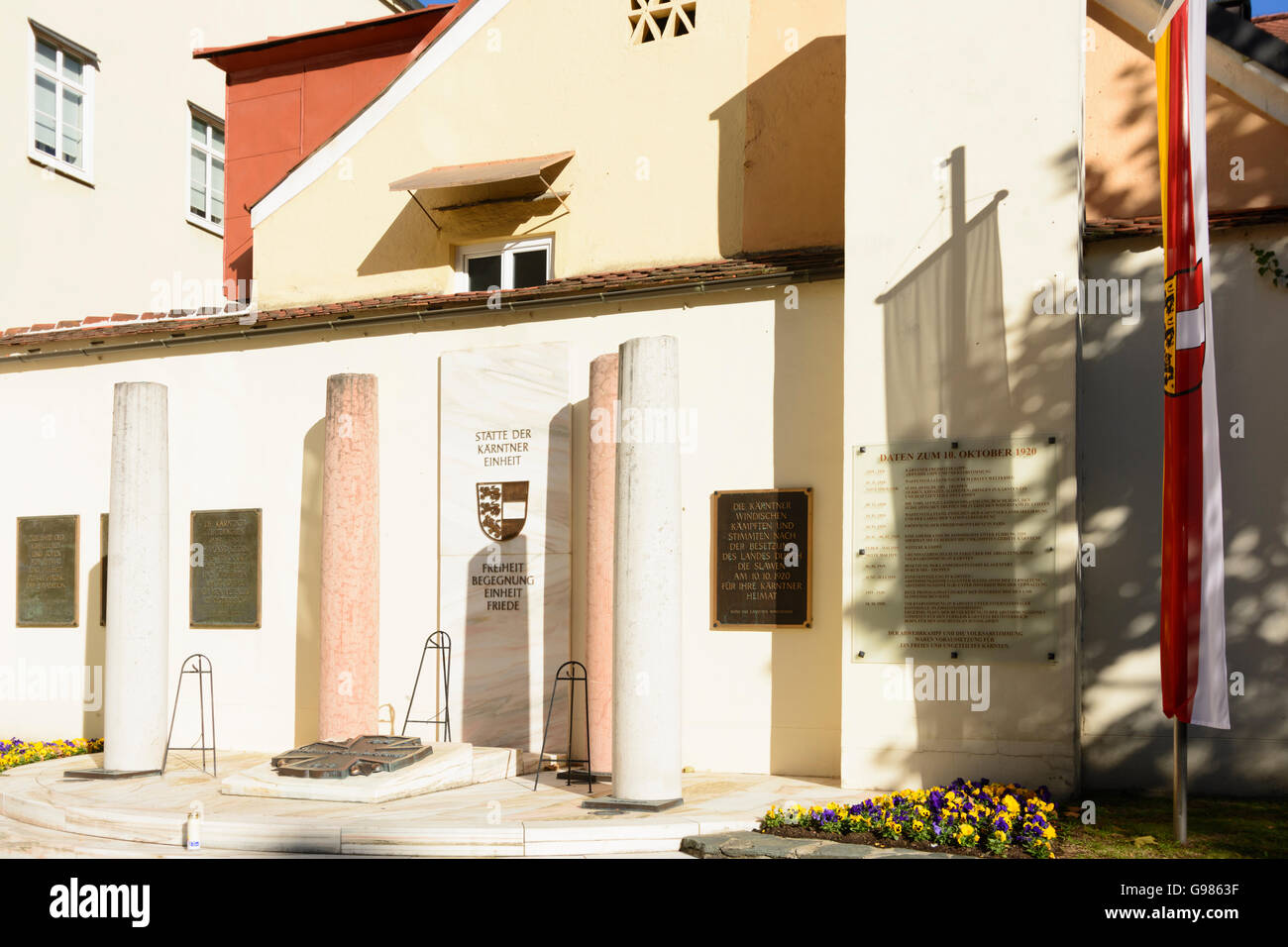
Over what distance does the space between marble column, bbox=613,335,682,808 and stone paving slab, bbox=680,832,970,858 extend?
0.95m

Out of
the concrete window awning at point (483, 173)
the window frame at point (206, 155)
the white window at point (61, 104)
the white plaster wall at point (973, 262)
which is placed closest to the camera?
the white plaster wall at point (973, 262)

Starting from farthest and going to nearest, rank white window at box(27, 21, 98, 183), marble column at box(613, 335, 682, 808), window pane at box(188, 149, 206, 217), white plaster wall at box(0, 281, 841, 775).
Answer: window pane at box(188, 149, 206, 217) → white window at box(27, 21, 98, 183) → white plaster wall at box(0, 281, 841, 775) → marble column at box(613, 335, 682, 808)

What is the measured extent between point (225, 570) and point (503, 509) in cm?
309

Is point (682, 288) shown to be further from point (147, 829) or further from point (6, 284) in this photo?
point (6, 284)

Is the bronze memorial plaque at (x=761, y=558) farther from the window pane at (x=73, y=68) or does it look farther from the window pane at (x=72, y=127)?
the window pane at (x=73, y=68)

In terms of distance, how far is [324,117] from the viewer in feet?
54.1

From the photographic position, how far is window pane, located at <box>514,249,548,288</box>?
42.2 ft

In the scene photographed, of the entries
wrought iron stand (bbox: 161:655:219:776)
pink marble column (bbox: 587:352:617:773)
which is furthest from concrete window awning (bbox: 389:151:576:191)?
wrought iron stand (bbox: 161:655:219:776)

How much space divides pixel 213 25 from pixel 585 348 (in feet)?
40.6

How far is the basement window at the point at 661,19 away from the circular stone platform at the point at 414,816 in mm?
7075

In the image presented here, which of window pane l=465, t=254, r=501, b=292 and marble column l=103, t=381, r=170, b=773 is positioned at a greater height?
window pane l=465, t=254, r=501, b=292

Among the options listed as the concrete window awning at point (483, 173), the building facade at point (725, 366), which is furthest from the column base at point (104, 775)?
the concrete window awning at point (483, 173)

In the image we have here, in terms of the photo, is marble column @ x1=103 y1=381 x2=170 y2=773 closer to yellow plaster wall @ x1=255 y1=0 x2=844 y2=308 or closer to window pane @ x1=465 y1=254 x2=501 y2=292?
yellow plaster wall @ x1=255 y1=0 x2=844 y2=308

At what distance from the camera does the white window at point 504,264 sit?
1288cm
